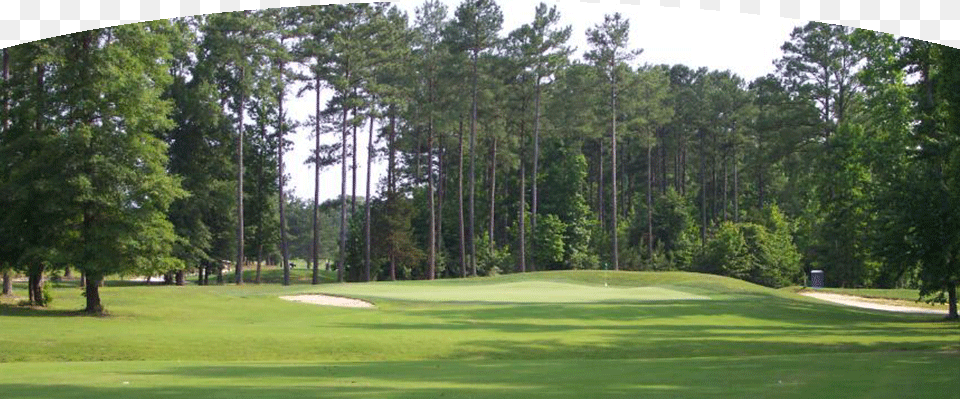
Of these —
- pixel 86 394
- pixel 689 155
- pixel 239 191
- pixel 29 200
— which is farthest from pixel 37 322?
pixel 689 155

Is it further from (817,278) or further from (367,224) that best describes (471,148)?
(817,278)

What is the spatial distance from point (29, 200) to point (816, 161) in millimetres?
38685

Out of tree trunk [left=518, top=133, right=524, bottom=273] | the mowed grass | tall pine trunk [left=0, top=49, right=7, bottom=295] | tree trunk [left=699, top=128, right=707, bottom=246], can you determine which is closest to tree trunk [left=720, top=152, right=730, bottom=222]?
tree trunk [left=699, top=128, right=707, bottom=246]

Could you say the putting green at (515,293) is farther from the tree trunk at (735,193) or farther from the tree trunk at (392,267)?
the tree trunk at (735,193)

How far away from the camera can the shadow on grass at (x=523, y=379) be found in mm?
12211

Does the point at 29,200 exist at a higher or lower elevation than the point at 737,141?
lower

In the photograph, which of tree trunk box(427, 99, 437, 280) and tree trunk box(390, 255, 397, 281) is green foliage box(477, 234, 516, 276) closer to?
tree trunk box(427, 99, 437, 280)

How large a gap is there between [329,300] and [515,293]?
786 centimetres

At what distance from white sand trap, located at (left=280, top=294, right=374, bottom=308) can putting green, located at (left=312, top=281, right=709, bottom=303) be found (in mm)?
790

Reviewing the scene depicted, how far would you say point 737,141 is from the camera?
5988 cm

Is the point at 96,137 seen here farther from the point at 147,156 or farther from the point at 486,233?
the point at 486,233

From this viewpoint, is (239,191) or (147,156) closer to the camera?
(147,156)

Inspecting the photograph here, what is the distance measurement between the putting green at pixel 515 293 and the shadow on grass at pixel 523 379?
18336 mm

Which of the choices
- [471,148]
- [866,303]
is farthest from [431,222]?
[866,303]
